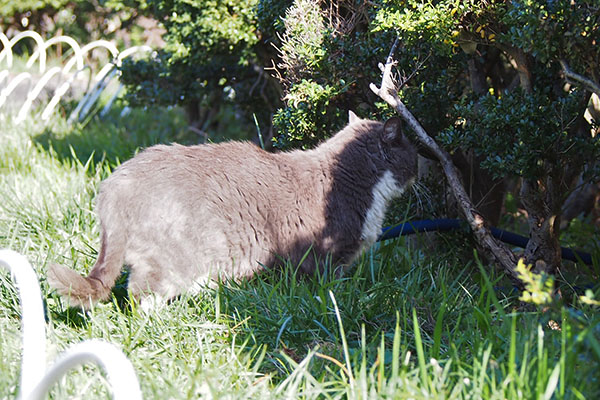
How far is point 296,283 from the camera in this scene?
3.55 meters

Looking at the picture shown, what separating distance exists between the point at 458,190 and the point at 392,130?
1.76 ft

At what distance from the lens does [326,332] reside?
3.16 meters

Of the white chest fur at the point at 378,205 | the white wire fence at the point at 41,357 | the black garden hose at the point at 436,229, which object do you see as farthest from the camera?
the black garden hose at the point at 436,229

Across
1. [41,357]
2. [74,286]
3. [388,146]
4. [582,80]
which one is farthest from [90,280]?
[582,80]

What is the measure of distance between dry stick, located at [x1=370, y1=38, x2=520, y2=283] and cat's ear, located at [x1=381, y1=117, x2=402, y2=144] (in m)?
0.08

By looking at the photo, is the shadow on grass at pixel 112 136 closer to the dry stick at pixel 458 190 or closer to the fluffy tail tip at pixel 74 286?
the fluffy tail tip at pixel 74 286

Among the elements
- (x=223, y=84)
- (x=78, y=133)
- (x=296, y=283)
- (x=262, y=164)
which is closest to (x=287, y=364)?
(x=296, y=283)

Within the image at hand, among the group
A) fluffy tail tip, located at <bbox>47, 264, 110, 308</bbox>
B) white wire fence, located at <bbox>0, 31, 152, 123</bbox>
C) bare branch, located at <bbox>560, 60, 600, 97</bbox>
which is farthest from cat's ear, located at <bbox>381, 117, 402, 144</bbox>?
white wire fence, located at <bbox>0, 31, 152, 123</bbox>

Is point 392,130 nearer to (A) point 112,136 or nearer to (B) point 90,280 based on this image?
(B) point 90,280

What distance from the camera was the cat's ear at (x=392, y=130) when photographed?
389 cm

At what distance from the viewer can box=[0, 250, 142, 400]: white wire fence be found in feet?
6.53

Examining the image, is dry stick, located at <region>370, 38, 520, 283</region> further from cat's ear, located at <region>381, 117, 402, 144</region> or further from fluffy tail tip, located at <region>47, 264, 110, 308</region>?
fluffy tail tip, located at <region>47, 264, 110, 308</region>

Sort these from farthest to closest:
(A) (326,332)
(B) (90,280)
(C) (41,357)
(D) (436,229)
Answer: (D) (436,229), (B) (90,280), (A) (326,332), (C) (41,357)

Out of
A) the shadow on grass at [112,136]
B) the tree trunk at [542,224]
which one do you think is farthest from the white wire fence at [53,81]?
the tree trunk at [542,224]
